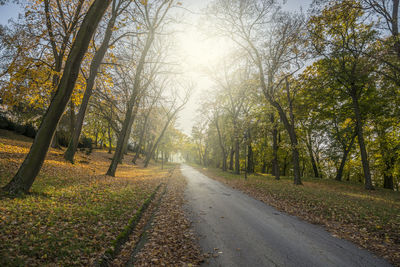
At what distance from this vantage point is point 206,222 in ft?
19.2

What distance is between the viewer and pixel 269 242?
4449 mm

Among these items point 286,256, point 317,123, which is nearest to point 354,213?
point 286,256

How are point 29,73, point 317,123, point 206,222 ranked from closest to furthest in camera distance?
point 206,222 < point 29,73 < point 317,123

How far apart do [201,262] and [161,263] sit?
2.61 feet

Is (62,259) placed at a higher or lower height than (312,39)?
lower

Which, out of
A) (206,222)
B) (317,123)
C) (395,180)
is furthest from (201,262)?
(395,180)

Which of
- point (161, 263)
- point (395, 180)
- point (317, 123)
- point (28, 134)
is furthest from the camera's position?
point (395, 180)

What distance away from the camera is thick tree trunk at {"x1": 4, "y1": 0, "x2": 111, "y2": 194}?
17.0 feet

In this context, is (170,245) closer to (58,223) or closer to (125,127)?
(58,223)

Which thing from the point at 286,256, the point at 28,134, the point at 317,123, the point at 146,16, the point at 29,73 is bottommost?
the point at 286,256

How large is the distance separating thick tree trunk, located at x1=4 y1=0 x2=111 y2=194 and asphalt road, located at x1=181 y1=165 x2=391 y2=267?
516 cm

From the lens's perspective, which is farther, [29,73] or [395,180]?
[395,180]

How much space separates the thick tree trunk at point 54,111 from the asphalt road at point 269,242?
516 centimetres

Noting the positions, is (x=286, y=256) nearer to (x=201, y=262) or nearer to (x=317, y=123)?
(x=201, y=262)
